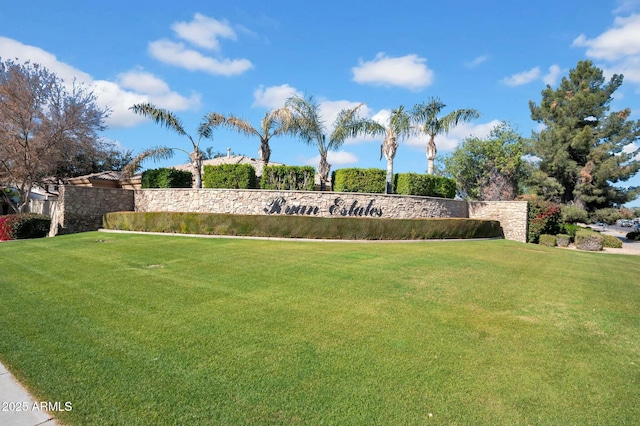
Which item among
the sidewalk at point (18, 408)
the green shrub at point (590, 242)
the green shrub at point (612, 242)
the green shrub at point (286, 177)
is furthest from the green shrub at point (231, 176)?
the green shrub at point (612, 242)

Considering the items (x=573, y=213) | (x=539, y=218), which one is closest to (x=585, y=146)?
(x=573, y=213)

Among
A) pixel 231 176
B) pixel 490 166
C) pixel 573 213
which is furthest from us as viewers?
pixel 490 166

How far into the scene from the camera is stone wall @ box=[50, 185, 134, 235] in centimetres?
1748

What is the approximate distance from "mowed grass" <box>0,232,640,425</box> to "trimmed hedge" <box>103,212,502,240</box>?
623 cm

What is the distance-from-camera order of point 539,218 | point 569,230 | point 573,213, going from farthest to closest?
point 573,213 < point 569,230 < point 539,218

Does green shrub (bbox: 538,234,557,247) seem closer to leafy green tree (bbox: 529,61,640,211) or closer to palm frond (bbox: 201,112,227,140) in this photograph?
leafy green tree (bbox: 529,61,640,211)

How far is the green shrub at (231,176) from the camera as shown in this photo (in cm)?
1723

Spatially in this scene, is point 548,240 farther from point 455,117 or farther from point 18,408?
point 18,408

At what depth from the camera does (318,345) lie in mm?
4176

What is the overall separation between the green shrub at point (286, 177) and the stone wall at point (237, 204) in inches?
46.3

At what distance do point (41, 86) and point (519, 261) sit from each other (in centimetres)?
2411

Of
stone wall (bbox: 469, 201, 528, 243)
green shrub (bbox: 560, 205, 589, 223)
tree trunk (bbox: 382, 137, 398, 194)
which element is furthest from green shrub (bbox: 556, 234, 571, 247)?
tree trunk (bbox: 382, 137, 398, 194)

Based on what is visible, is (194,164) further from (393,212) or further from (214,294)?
(214,294)

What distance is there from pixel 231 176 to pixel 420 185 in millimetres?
9627
